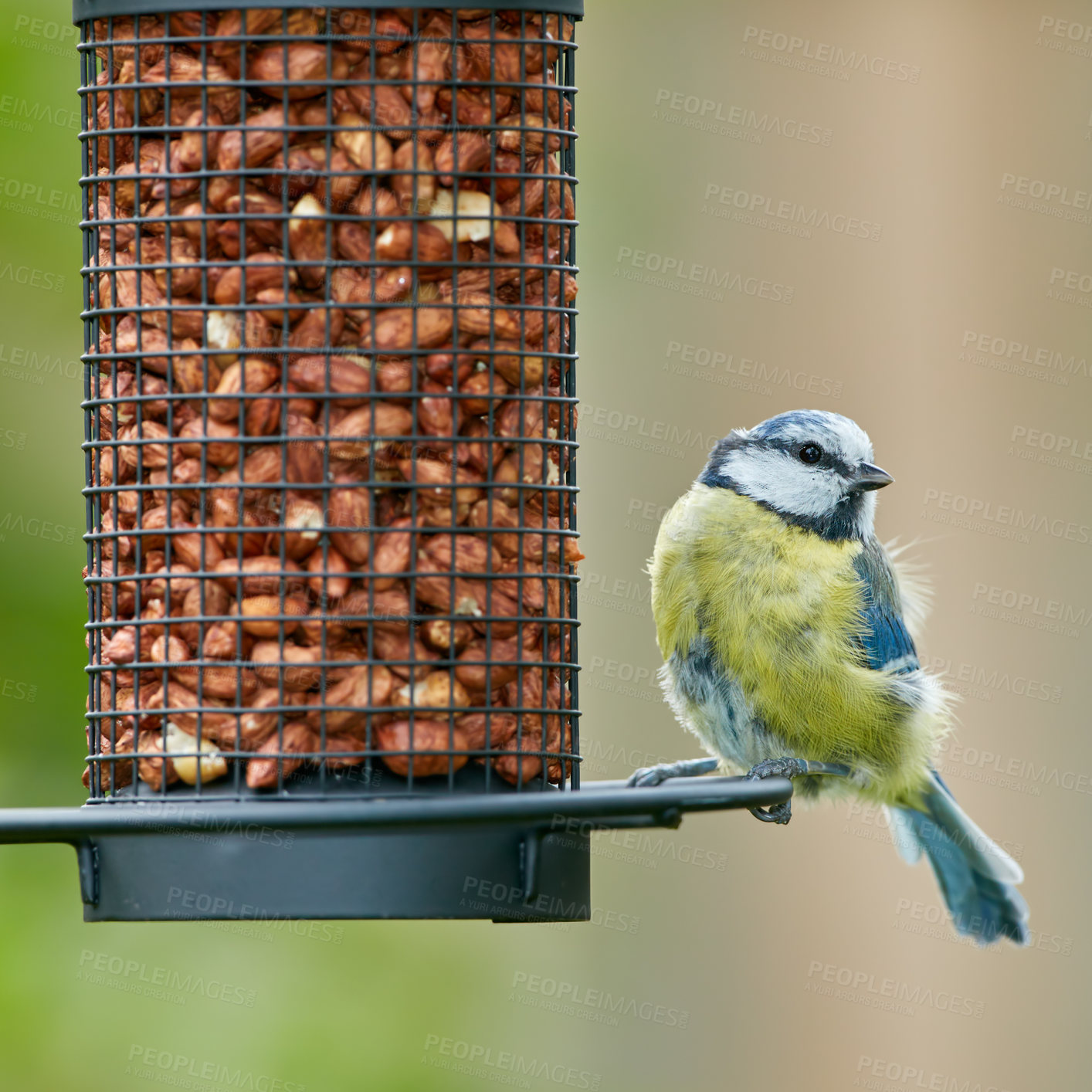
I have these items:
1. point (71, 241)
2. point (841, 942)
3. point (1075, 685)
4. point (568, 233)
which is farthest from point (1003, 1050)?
point (71, 241)

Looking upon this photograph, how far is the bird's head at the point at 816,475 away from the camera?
500 cm

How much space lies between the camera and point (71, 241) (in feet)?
17.1

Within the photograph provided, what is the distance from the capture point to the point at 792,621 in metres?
4.84

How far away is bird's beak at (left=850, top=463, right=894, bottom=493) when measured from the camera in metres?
4.98

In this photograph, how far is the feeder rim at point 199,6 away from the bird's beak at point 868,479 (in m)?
1.86

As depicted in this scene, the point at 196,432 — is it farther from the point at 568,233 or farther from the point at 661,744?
the point at 661,744

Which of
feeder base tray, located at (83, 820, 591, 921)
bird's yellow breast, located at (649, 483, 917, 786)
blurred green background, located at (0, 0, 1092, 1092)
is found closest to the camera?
feeder base tray, located at (83, 820, 591, 921)

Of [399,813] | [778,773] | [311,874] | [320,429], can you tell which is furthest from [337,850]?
[778,773]

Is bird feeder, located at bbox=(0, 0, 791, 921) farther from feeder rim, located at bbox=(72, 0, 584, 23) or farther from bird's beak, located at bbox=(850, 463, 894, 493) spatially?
bird's beak, located at bbox=(850, 463, 894, 493)

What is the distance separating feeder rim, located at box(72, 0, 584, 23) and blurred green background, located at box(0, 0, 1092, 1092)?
3425 mm

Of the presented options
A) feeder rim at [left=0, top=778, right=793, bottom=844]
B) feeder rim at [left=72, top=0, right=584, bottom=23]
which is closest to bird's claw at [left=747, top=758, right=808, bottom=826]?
feeder rim at [left=0, top=778, right=793, bottom=844]

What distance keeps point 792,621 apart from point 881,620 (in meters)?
0.40

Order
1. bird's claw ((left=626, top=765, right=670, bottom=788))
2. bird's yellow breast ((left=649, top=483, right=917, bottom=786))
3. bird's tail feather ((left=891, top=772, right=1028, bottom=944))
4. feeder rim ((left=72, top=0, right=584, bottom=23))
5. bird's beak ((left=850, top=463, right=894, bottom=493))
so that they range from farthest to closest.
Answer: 1. bird's tail feather ((left=891, top=772, right=1028, bottom=944))
2. bird's beak ((left=850, top=463, right=894, bottom=493))
3. bird's yellow breast ((left=649, top=483, right=917, bottom=786))
4. bird's claw ((left=626, top=765, right=670, bottom=788))
5. feeder rim ((left=72, top=0, right=584, bottom=23))

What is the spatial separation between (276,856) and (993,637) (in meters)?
4.50
